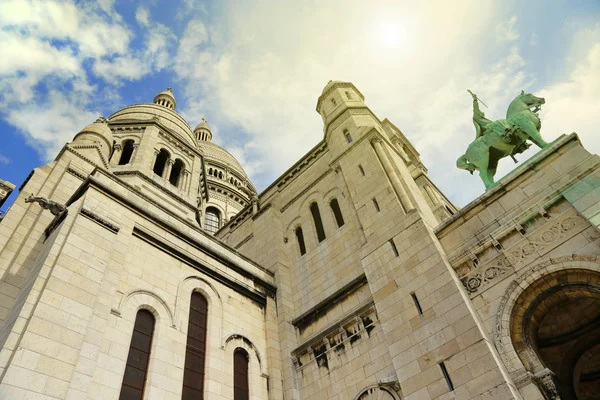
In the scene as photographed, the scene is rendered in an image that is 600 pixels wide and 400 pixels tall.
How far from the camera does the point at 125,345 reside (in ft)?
35.6

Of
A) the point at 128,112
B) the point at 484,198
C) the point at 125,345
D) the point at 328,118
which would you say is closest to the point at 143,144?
the point at 128,112

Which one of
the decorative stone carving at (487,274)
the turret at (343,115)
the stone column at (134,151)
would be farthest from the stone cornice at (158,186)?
the decorative stone carving at (487,274)

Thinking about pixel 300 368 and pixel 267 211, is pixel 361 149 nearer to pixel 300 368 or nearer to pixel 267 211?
pixel 267 211

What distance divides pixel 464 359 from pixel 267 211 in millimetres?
13395

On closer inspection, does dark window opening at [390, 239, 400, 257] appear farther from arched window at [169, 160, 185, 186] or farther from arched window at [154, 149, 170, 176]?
arched window at [154, 149, 170, 176]

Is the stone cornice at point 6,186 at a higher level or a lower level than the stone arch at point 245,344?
higher

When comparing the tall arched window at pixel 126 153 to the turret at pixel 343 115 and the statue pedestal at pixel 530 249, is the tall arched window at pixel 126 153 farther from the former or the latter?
the statue pedestal at pixel 530 249

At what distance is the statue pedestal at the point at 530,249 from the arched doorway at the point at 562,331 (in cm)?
3

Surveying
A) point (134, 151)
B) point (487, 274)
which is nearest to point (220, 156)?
point (134, 151)

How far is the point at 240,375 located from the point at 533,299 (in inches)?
347

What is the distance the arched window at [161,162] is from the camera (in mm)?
26487

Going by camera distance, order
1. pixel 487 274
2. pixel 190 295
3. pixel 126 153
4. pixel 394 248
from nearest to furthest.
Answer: pixel 487 274 → pixel 190 295 → pixel 394 248 → pixel 126 153

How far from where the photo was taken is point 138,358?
36.2 feet

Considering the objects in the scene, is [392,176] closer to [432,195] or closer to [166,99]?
[432,195]
